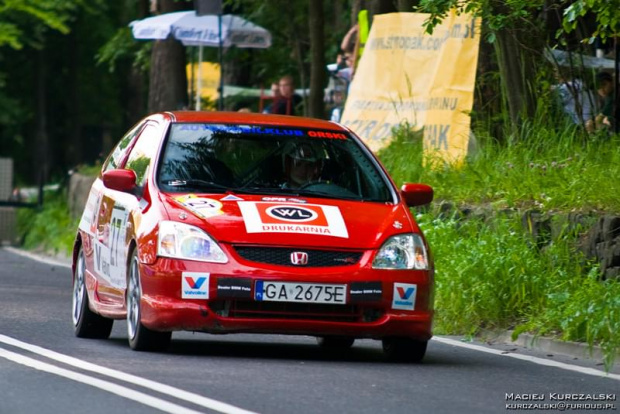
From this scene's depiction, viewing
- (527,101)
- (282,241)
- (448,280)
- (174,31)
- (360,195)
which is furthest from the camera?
(174,31)

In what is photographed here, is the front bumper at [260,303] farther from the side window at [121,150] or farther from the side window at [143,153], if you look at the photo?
the side window at [121,150]

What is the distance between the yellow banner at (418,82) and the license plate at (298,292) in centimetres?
762

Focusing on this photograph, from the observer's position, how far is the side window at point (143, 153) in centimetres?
1079

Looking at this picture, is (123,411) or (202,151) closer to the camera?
(123,411)

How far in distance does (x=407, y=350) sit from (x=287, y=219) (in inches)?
46.1

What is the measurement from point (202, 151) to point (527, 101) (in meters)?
6.57

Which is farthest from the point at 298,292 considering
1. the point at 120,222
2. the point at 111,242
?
the point at 111,242

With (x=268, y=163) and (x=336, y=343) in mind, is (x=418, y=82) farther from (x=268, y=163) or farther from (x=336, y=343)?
(x=268, y=163)

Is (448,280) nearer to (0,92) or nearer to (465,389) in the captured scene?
(465,389)

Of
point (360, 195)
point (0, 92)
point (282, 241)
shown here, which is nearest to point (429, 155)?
point (360, 195)

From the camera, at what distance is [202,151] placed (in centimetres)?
1081

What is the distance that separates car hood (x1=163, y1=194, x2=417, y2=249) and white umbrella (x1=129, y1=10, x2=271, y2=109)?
14.9m

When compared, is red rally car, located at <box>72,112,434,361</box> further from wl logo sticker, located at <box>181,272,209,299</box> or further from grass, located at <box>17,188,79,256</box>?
grass, located at <box>17,188,79,256</box>

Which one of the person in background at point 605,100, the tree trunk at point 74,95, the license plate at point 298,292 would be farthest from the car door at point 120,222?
the tree trunk at point 74,95
